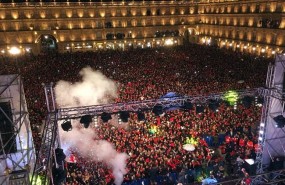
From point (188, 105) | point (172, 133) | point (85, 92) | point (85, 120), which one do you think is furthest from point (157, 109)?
point (85, 92)

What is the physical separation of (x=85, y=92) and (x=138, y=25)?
3753 cm

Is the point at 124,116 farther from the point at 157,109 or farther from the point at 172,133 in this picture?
the point at 172,133

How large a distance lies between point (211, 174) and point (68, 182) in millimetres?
7309

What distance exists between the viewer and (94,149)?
1596 cm

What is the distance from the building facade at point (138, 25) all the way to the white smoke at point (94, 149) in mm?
33145

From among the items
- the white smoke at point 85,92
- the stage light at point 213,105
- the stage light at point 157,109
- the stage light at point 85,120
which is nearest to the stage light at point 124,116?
the stage light at point 157,109

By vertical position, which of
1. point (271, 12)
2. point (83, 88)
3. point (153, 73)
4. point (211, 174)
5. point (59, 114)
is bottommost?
→ point (211, 174)

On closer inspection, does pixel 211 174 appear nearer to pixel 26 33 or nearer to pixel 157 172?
pixel 157 172

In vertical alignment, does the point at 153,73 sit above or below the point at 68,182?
above

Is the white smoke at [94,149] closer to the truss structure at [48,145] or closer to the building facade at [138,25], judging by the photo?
the truss structure at [48,145]

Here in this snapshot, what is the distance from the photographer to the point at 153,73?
1156 inches

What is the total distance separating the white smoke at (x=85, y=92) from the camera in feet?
72.7

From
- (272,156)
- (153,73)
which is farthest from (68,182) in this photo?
(153,73)

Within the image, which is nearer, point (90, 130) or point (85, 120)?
point (85, 120)
